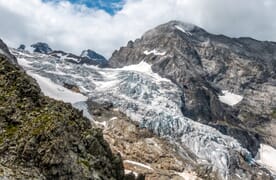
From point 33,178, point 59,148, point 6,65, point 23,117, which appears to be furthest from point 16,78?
point 33,178

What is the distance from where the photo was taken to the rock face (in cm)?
3959

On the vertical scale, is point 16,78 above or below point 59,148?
above

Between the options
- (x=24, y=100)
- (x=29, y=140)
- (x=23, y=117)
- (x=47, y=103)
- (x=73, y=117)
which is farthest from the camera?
(x=73, y=117)

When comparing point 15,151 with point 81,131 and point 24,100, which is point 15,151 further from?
point 81,131

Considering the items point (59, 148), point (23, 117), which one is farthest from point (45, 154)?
point (23, 117)

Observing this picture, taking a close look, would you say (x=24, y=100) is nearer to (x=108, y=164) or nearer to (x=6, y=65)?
(x=6, y=65)

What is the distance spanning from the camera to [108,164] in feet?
176

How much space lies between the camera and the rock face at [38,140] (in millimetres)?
39594

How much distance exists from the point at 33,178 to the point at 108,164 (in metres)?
15.7

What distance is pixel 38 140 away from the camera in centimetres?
4128

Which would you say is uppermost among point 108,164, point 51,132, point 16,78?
point 16,78

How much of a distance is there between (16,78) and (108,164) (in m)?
13.3

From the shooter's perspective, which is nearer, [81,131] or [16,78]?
[16,78]

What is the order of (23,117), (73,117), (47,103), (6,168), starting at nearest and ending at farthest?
(6,168)
(23,117)
(47,103)
(73,117)
